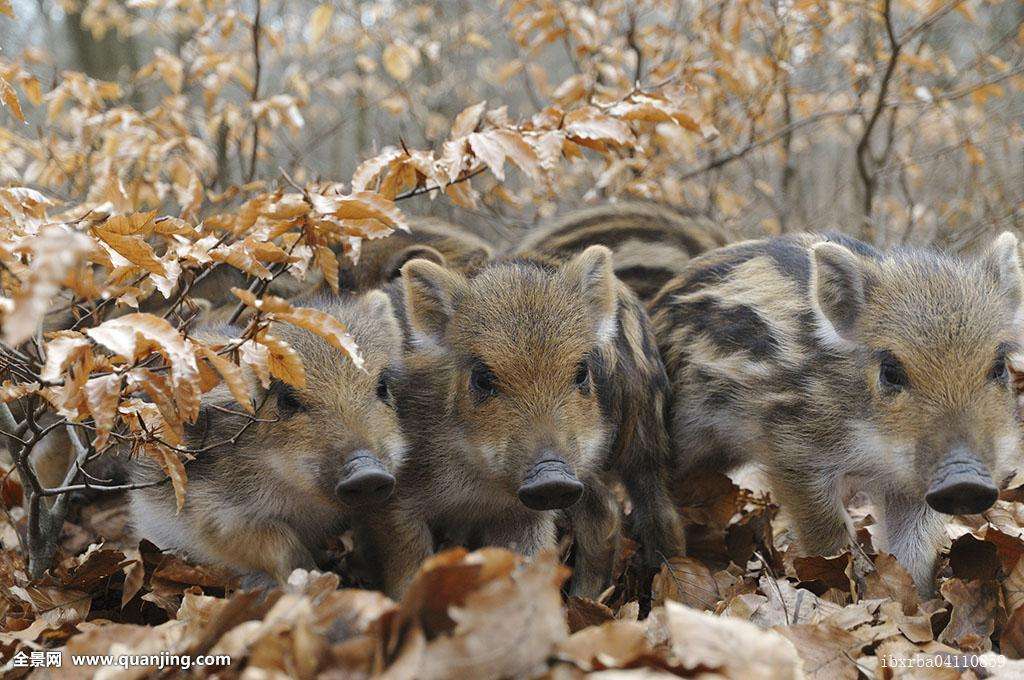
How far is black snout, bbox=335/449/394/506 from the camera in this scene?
313 centimetres

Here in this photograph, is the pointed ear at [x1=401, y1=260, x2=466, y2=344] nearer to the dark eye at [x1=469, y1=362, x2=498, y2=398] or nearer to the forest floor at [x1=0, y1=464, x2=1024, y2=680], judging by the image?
the dark eye at [x1=469, y1=362, x2=498, y2=398]

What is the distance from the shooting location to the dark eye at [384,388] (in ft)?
11.8

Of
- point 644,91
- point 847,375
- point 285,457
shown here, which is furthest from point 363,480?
point 644,91

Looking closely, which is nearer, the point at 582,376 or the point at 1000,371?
the point at 1000,371

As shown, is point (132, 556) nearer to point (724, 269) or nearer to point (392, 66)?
point (724, 269)

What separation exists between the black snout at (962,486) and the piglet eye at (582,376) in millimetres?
1252

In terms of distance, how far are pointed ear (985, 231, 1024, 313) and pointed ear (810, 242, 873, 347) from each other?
0.55 metres

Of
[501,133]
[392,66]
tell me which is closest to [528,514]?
[501,133]

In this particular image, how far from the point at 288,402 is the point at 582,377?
43.6 inches

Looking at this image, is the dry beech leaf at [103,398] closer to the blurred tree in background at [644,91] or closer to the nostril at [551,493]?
the nostril at [551,493]

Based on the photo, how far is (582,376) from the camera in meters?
3.59

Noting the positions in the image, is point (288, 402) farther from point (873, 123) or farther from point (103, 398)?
point (873, 123)

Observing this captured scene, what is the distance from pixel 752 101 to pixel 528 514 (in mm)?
4343

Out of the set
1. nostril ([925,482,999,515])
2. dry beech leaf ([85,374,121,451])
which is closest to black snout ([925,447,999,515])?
nostril ([925,482,999,515])
